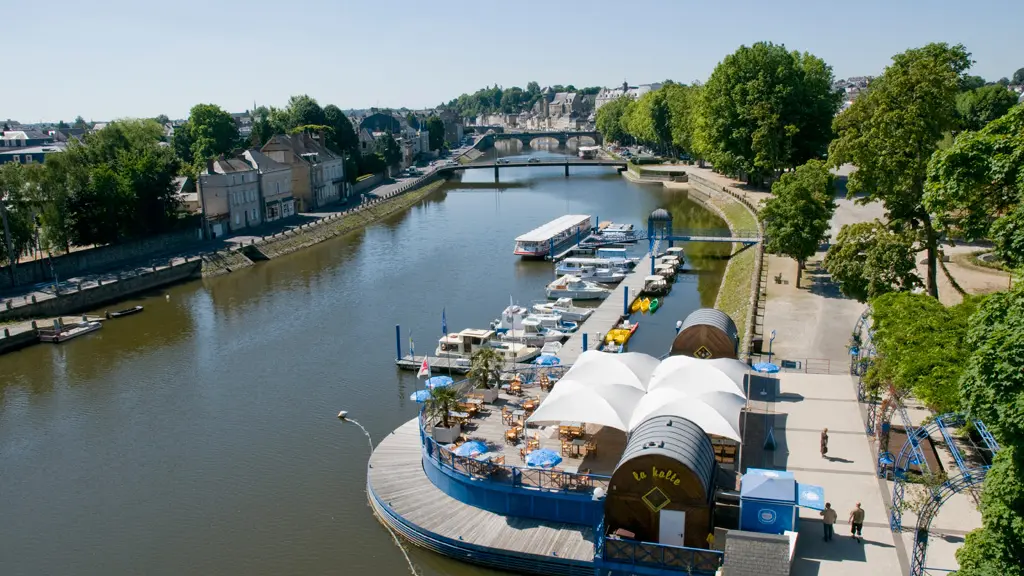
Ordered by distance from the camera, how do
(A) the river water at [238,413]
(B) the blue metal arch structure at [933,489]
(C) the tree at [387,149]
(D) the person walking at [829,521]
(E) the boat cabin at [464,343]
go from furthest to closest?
(C) the tree at [387,149] → (E) the boat cabin at [464,343] → (A) the river water at [238,413] → (D) the person walking at [829,521] → (B) the blue metal arch structure at [933,489]

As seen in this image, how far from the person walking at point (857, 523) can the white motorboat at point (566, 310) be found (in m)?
22.1

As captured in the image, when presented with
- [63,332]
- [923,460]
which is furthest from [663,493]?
[63,332]

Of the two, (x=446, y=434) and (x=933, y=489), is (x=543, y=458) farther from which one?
(x=933, y=489)

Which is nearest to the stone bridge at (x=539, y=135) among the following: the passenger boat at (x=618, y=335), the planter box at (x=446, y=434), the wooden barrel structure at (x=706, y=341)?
the passenger boat at (x=618, y=335)

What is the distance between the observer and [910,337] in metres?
21.5

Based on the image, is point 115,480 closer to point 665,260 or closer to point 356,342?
point 356,342

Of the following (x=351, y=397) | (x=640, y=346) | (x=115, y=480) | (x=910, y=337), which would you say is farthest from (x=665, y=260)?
(x=115, y=480)

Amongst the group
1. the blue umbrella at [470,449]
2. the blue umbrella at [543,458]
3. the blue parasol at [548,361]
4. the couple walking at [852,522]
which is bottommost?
the couple walking at [852,522]

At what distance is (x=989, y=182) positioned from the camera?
17.2 meters

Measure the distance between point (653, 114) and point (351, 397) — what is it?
8763cm

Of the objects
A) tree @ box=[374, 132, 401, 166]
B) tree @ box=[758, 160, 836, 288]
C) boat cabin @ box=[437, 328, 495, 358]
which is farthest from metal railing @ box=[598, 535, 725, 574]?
tree @ box=[374, 132, 401, 166]

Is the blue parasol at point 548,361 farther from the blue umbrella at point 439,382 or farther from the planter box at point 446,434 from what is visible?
the planter box at point 446,434

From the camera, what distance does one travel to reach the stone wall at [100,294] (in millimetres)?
41562

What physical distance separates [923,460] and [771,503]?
13.5 feet
